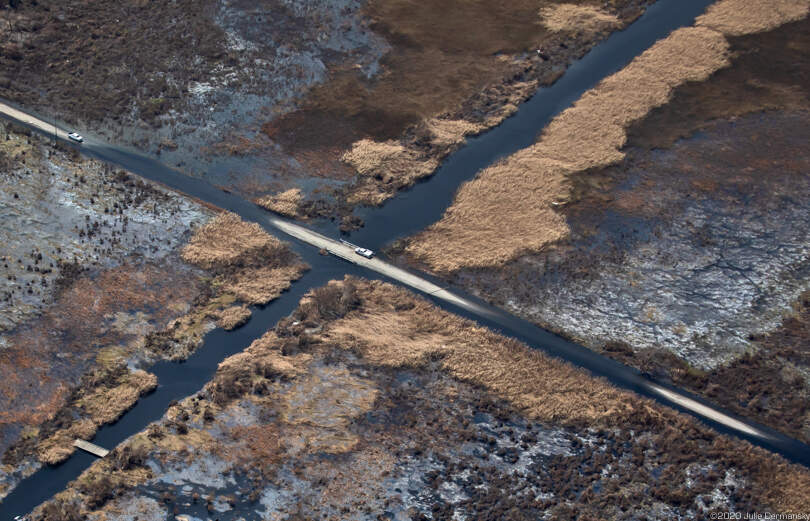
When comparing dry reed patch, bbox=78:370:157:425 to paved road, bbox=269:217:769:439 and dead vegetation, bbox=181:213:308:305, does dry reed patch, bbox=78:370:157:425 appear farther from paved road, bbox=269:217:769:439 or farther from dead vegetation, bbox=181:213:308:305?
paved road, bbox=269:217:769:439

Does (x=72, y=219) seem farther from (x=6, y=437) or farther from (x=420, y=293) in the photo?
(x=420, y=293)

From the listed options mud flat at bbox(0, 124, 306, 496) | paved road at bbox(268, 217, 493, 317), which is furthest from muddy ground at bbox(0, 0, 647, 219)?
mud flat at bbox(0, 124, 306, 496)

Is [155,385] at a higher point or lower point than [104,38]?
lower

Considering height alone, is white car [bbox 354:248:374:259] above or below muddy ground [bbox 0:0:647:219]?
below

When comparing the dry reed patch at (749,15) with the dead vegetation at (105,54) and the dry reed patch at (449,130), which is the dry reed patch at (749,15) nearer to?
the dry reed patch at (449,130)

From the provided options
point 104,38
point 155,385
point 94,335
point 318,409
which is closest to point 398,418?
point 318,409

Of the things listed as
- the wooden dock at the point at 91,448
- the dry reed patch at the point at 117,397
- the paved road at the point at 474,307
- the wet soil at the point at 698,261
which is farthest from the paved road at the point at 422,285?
the wooden dock at the point at 91,448
